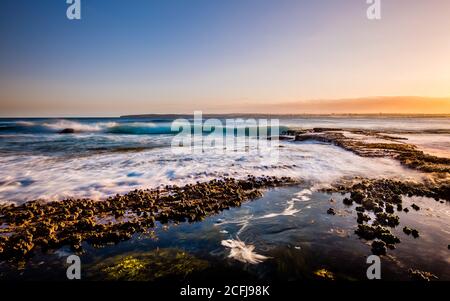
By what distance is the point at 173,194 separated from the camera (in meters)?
12.5

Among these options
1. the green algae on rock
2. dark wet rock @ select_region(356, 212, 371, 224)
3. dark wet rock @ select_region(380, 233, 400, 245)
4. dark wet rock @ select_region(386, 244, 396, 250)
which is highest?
dark wet rock @ select_region(356, 212, 371, 224)

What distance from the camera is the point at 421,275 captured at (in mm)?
6387

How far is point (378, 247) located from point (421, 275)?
48.6 inches

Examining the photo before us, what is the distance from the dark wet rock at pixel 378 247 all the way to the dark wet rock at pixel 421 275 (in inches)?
35.5

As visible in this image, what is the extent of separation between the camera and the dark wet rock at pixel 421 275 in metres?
6.29

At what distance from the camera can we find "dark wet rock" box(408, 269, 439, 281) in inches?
248

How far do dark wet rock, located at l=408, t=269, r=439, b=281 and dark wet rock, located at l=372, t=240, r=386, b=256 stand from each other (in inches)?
35.5

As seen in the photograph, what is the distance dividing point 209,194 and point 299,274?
6.37 meters

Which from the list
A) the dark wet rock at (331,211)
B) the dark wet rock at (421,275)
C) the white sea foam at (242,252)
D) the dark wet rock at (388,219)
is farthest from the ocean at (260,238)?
the dark wet rock at (388,219)

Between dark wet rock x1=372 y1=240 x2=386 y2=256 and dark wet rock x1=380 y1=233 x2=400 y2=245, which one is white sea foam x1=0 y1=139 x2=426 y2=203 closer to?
dark wet rock x1=380 y1=233 x2=400 y2=245

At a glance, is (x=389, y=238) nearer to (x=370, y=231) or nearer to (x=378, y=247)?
(x=370, y=231)

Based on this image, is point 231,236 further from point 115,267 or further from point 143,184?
point 143,184

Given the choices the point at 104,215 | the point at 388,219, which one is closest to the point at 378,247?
the point at 388,219

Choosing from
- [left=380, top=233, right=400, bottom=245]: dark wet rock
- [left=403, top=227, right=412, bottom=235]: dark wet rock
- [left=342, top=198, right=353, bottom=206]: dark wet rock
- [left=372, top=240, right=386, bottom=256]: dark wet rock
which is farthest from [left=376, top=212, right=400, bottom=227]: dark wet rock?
[left=372, top=240, right=386, bottom=256]: dark wet rock
